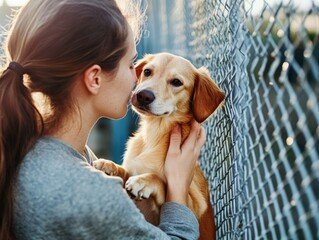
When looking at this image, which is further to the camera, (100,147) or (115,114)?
(100,147)

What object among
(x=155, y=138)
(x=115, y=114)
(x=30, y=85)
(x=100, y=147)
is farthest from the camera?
(x=100, y=147)

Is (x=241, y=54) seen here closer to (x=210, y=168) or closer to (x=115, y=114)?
(x=115, y=114)

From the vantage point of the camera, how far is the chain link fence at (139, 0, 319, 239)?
1.42 metres

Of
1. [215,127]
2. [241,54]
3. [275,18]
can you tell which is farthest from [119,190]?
[215,127]

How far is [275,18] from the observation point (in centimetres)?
165

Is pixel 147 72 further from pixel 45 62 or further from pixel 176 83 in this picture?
pixel 45 62

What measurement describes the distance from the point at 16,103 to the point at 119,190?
0.43 m

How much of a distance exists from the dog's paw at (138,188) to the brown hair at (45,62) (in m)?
0.47

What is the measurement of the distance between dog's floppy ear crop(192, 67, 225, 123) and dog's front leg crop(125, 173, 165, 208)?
0.39 metres

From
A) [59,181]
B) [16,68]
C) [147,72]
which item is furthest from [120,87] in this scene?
[147,72]

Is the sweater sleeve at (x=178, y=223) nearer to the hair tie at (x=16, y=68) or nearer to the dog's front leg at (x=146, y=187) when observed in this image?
the dog's front leg at (x=146, y=187)

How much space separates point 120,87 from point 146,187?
450 mm

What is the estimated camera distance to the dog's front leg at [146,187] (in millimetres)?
2369

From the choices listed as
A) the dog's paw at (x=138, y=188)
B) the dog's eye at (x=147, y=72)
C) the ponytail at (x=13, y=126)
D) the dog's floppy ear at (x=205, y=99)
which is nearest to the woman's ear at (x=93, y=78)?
the ponytail at (x=13, y=126)
